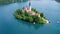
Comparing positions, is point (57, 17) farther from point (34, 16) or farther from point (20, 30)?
point (20, 30)

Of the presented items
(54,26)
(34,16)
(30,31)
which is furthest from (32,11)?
→ (30,31)

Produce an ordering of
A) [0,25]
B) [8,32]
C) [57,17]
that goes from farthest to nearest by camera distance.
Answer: [57,17] < [0,25] < [8,32]

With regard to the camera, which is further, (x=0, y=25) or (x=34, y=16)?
(x=34, y=16)

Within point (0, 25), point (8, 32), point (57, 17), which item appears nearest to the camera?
point (8, 32)

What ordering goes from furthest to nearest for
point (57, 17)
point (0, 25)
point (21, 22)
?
point (57, 17)
point (21, 22)
point (0, 25)

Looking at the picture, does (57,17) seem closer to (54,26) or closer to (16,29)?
(54,26)

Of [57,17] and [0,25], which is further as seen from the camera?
[57,17]

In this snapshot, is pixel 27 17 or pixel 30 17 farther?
pixel 27 17

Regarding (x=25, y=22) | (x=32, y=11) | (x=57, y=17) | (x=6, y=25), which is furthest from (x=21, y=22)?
(x=57, y=17)

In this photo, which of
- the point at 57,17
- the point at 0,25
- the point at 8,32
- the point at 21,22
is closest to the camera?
the point at 8,32
